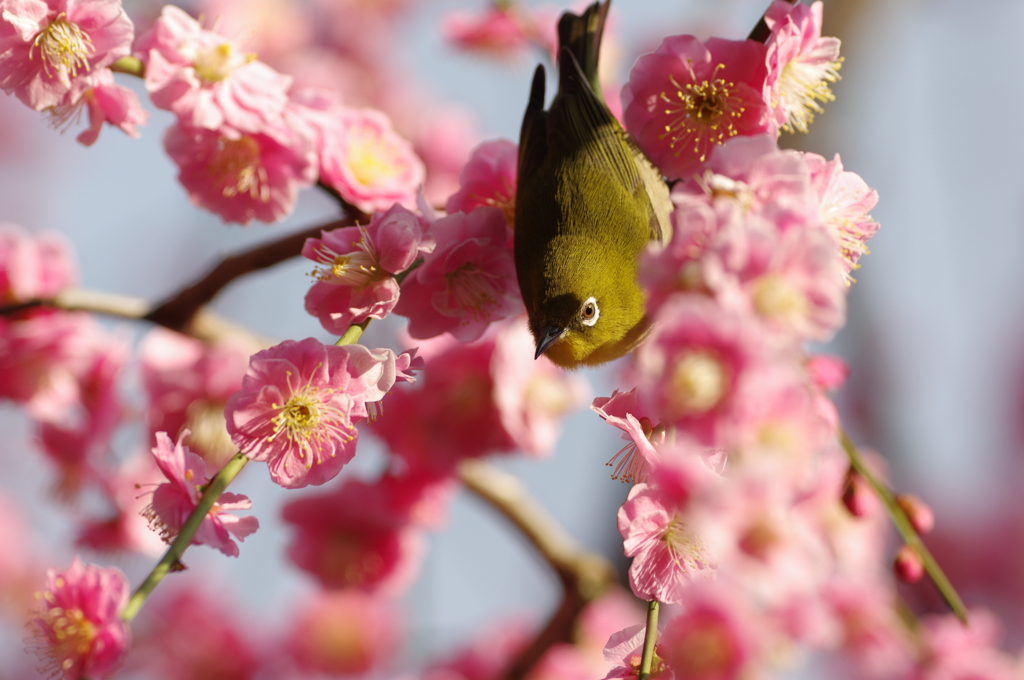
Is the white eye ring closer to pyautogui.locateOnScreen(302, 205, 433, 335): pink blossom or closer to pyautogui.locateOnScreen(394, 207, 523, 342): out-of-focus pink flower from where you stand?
pyautogui.locateOnScreen(394, 207, 523, 342): out-of-focus pink flower

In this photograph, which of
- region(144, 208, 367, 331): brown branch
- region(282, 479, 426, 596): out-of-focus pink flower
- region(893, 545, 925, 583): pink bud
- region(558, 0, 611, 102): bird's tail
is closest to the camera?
region(893, 545, 925, 583): pink bud

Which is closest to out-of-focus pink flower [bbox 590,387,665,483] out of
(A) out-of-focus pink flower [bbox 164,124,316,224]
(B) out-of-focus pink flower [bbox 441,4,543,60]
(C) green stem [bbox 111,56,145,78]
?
(A) out-of-focus pink flower [bbox 164,124,316,224]

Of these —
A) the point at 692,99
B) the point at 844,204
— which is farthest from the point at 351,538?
the point at 844,204

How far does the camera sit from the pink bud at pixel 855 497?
1596 mm

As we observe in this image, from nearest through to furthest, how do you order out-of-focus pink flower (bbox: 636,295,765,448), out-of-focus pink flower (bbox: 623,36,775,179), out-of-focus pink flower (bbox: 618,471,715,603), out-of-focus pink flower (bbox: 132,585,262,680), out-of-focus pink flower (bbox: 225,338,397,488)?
out-of-focus pink flower (bbox: 636,295,765,448) < out-of-focus pink flower (bbox: 618,471,715,603) < out-of-focus pink flower (bbox: 225,338,397,488) < out-of-focus pink flower (bbox: 623,36,775,179) < out-of-focus pink flower (bbox: 132,585,262,680)

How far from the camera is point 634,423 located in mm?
1062

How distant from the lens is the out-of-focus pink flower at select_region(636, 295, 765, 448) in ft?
2.56

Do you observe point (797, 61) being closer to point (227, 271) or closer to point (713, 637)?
point (713, 637)

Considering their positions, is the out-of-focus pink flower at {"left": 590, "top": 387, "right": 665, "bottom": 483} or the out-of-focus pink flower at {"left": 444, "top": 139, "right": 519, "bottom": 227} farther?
the out-of-focus pink flower at {"left": 444, "top": 139, "right": 519, "bottom": 227}

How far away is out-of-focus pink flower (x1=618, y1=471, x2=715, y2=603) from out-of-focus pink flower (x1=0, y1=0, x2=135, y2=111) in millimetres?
1070

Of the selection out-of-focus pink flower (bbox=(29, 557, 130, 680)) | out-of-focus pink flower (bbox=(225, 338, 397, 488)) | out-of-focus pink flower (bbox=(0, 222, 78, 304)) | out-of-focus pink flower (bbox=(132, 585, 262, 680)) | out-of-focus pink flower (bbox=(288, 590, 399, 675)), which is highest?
out-of-focus pink flower (bbox=(225, 338, 397, 488))

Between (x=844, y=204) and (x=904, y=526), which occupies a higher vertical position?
(x=844, y=204)

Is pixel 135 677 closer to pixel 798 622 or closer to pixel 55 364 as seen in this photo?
pixel 55 364

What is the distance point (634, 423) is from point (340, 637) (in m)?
3.00
